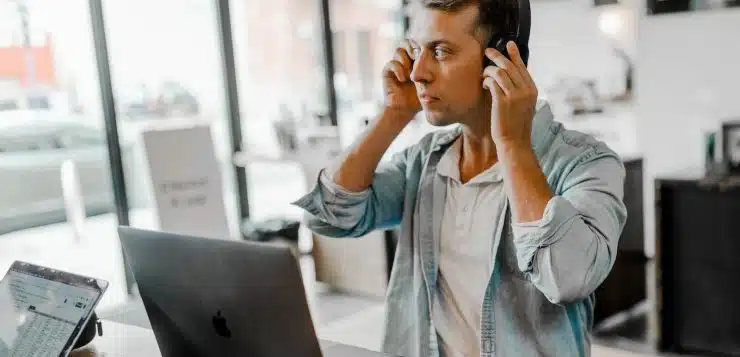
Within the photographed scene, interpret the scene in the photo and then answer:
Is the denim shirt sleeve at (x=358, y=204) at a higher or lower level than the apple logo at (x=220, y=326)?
higher

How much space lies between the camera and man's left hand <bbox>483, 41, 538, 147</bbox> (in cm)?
110

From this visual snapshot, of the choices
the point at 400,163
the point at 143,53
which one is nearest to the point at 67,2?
the point at 143,53

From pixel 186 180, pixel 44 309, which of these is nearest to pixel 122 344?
pixel 44 309

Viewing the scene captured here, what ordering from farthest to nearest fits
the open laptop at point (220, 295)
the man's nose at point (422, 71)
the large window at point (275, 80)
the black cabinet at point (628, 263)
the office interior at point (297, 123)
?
the large window at point (275, 80), the black cabinet at point (628, 263), the office interior at point (297, 123), the man's nose at point (422, 71), the open laptop at point (220, 295)

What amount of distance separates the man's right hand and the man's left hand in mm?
254

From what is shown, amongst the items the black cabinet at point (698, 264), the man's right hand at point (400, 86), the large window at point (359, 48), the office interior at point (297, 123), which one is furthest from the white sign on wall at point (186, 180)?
the man's right hand at point (400, 86)

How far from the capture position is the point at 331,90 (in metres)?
5.77

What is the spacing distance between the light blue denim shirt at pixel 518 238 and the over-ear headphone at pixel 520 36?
0.12 meters

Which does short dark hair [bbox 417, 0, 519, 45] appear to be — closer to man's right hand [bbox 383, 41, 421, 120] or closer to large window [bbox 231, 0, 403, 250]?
man's right hand [bbox 383, 41, 421, 120]

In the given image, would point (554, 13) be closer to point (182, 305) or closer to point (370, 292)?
point (370, 292)

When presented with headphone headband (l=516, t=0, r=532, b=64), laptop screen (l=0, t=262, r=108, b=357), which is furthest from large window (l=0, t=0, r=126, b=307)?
headphone headband (l=516, t=0, r=532, b=64)

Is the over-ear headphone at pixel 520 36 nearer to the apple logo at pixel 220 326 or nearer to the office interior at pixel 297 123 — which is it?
the apple logo at pixel 220 326

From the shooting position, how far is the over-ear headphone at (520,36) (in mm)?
1193

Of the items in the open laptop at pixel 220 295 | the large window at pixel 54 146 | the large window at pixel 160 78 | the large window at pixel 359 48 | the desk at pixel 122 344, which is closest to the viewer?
the open laptop at pixel 220 295
